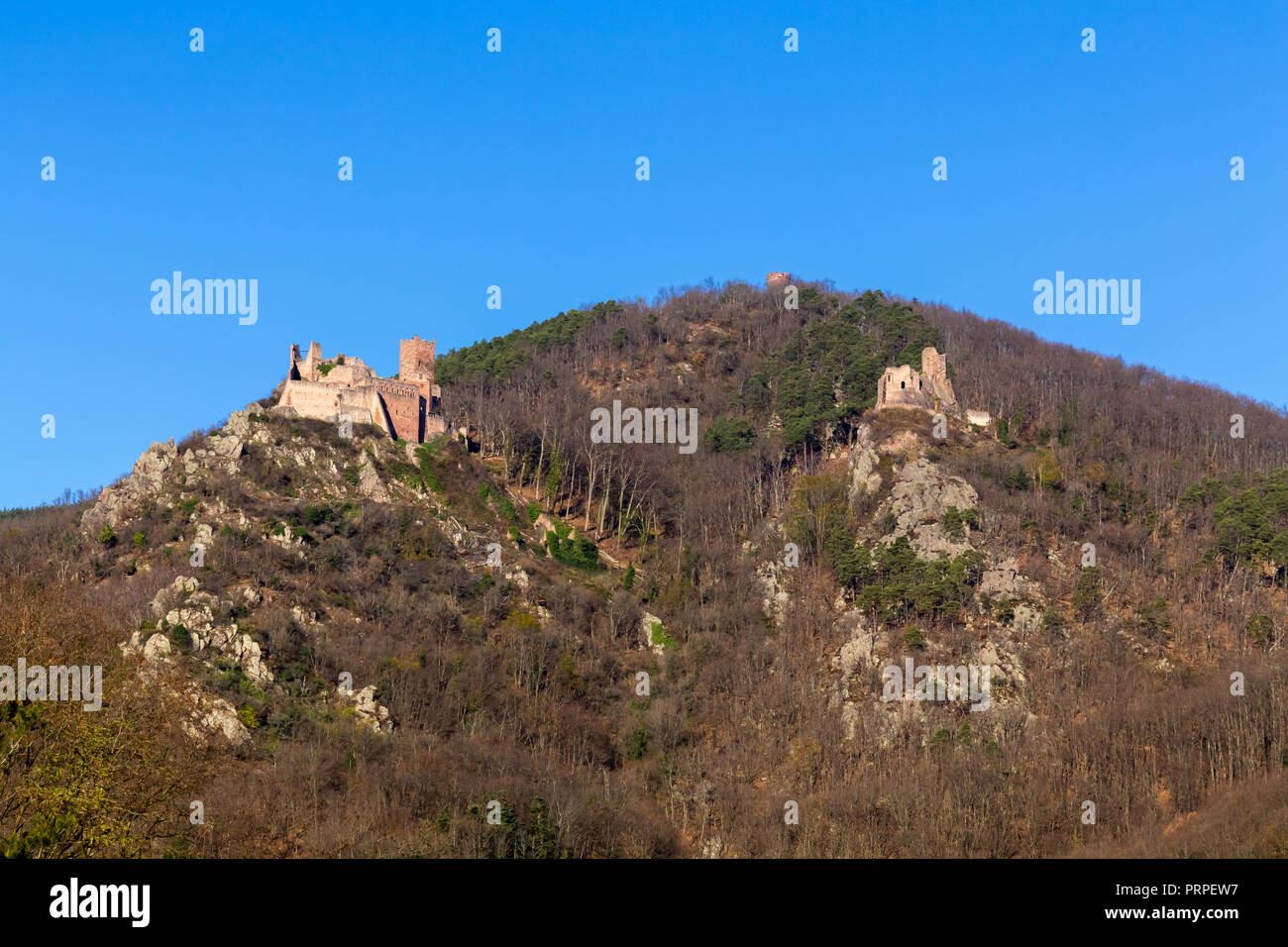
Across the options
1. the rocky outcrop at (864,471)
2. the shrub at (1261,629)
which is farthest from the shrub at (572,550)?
→ the shrub at (1261,629)

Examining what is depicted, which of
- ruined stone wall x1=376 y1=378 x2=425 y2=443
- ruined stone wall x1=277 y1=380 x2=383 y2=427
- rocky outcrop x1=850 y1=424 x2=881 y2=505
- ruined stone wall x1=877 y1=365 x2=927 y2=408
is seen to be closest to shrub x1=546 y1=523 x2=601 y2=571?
ruined stone wall x1=376 y1=378 x2=425 y2=443

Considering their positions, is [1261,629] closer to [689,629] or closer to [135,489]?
[689,629]

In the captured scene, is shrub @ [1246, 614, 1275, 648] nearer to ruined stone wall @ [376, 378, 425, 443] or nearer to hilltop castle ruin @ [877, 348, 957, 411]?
hilltop castle ruin @ [877, 348, 957, 411]

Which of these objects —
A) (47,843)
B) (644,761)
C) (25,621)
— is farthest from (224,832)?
(644,761)

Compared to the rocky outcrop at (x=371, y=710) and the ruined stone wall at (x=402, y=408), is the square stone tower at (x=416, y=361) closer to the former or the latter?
the ruined stone wall at (x=402, y=408)

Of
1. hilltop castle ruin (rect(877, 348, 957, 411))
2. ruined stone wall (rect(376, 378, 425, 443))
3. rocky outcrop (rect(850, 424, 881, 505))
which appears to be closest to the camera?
rocky outcrop (rect(850, 424, 881, 505))

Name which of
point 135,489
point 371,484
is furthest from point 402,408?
point 135,489
